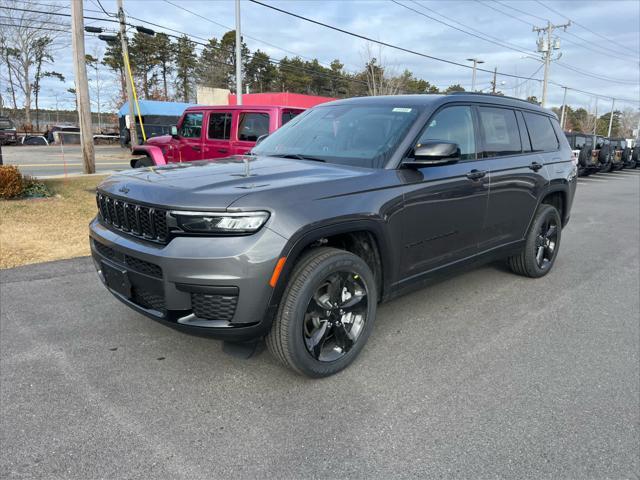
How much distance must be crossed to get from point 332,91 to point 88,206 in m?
56.1

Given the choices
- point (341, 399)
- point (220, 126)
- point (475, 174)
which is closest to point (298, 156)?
point (475, 174)

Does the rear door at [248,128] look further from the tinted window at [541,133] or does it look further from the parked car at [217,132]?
the tinted window at [541,133]

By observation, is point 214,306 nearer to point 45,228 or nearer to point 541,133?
point 541,133

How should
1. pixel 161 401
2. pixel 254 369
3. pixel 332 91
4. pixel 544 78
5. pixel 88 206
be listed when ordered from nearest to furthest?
pixel 161 401 → pixel 254 369 → pixel 88 206 → pixel 544 78 → pixel 332 91

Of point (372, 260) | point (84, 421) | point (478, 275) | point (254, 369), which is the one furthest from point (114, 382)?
point (478, 275)

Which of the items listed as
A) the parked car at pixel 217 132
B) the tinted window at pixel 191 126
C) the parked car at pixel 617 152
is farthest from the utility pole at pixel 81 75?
the parked car at pixel 617 152

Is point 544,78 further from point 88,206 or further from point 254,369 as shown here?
point 254,369

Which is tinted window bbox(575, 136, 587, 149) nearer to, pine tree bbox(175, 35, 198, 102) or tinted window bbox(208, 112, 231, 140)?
tinted window bbox(208, 112, 231, 140)

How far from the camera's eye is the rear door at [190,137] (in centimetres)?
955

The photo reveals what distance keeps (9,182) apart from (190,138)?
3.39 metres

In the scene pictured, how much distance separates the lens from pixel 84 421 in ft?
8.37

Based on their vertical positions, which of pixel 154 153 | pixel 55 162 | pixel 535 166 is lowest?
pixel 55 162

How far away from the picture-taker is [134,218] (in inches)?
111

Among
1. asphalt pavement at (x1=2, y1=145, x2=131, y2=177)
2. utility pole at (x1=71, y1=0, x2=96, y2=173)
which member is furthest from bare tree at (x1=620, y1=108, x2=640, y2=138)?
utility pole at (x1=71, y1=0, x2=96, y2=173)
